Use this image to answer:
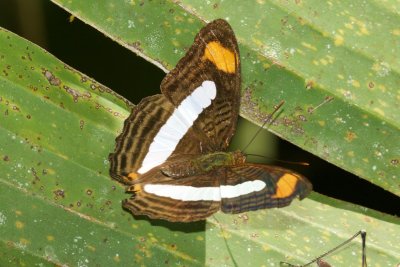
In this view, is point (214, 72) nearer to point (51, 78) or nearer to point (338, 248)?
point (51, 78)

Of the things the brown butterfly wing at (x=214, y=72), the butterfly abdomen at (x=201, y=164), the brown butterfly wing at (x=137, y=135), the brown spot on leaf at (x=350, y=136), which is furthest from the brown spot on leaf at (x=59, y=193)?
the brown spot on leaf at (x=350, y=136)

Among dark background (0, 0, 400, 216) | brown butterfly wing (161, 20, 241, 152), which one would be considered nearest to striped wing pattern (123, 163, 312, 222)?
brown butterfly wing (161, 20, 241, 152)

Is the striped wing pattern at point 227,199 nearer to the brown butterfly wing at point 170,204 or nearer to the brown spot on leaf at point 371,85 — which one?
the brown butterfly wing at point 170,204

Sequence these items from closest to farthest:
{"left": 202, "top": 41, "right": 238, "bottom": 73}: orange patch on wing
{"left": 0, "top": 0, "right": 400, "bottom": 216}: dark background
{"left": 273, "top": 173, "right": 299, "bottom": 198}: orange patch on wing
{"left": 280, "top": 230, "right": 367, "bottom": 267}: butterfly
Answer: {"left": 273, "top": 173, "right": 299, "bottom": 198}: orange patch on wing, {"left": 202, "top": 41, "right": 238, "bottom": 73}: orange patch on wing, {"left": 280, "top": 230, "right": 367, "bottom": 267}: butterfly, {"left": 0, "top": 0, "right": 400, "bottom": 216}: dark background

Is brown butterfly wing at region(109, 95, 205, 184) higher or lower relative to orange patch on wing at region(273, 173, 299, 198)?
lower

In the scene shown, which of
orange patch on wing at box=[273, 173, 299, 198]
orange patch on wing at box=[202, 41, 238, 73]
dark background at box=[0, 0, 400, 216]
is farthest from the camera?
dark background at box=[0, 0, 400, 216]

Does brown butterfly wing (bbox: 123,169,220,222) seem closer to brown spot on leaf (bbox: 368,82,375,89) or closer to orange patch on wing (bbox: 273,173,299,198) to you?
orange patch on wing (bbox: 273,173,299,198)

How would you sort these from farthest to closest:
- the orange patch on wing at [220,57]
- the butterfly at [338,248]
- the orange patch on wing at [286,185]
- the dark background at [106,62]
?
the dark background at [106,62]
the butterfly at [338,248]
the orange patch on wing at [220,57]
the orange patch on wing at [286,185]
